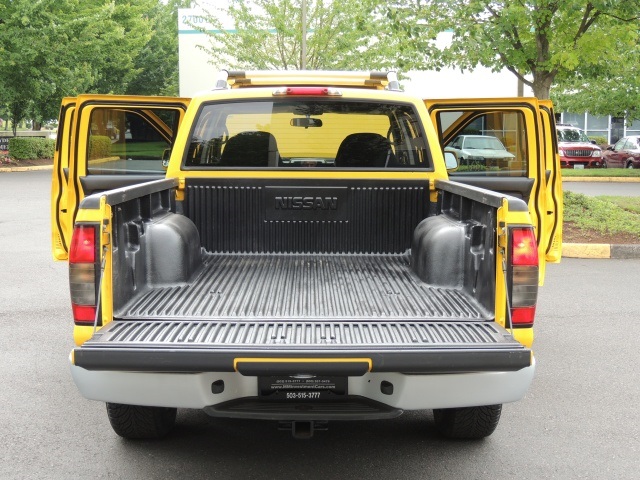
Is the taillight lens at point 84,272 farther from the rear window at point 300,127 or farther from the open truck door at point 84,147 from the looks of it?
the open truck door at point 84,147

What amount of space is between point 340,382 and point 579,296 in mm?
5360

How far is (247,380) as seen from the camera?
3.44m

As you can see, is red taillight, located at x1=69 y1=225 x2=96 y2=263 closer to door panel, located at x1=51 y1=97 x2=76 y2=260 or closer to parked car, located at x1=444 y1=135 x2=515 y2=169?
door panel, located at x1=51 y1=97 x2=76 y2=260

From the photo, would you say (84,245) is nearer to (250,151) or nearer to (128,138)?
(250,151)

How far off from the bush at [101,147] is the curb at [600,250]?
6.07 meters

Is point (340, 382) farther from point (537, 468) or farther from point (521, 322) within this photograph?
point (537, 468)

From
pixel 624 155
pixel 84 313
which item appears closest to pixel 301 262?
pixel 84 313

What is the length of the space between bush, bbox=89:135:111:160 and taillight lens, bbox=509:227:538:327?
196 inches

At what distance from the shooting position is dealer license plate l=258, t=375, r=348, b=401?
3.42m

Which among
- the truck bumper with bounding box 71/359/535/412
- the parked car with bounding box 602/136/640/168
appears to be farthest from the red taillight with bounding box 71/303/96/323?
the parked car with bounding box 602/136/640/168

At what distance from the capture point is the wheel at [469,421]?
13.7 feet

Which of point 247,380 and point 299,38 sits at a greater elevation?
point 299,38

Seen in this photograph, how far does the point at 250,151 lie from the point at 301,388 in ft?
7.49

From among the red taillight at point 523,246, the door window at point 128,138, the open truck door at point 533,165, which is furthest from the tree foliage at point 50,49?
the red taillight at point 523,246
